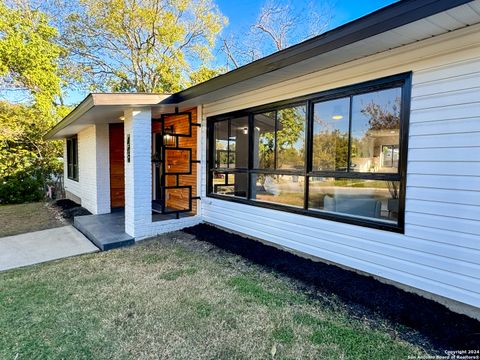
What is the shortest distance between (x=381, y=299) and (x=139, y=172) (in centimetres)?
442

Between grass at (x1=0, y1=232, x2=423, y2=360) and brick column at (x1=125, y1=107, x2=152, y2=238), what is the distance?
1378mm

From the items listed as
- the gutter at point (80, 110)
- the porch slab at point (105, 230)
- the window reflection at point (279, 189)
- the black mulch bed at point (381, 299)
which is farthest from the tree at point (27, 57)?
the black mulch bed at point (381, 299)

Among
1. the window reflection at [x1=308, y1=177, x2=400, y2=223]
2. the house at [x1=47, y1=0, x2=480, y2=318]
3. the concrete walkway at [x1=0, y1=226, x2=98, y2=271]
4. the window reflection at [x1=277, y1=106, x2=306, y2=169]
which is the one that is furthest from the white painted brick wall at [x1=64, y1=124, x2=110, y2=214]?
the window reflection at [x1=308, y1=177, x2=400, y2=223]

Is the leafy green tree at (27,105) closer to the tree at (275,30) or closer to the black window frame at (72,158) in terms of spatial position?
the black window frame at (72,158)

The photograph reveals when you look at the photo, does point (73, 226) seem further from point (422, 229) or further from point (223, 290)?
point (422, 229)


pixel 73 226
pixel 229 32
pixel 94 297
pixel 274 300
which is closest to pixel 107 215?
pixel 73 226

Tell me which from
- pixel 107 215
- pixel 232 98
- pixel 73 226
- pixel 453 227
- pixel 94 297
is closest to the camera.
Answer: pixel 453 227

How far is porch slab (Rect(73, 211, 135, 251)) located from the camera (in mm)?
4934

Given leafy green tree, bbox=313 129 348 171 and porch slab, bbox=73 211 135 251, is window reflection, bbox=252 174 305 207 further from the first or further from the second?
porch slab, bbox=73 211 135 251

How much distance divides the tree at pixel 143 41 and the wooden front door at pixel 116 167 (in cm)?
981

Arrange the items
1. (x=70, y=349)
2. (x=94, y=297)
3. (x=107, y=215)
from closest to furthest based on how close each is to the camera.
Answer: (x=70, y=349), (x=94, y=297), (x=107, y=215)

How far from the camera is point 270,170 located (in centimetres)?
473

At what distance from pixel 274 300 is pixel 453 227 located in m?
1.93

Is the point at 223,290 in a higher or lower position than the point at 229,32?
lower
